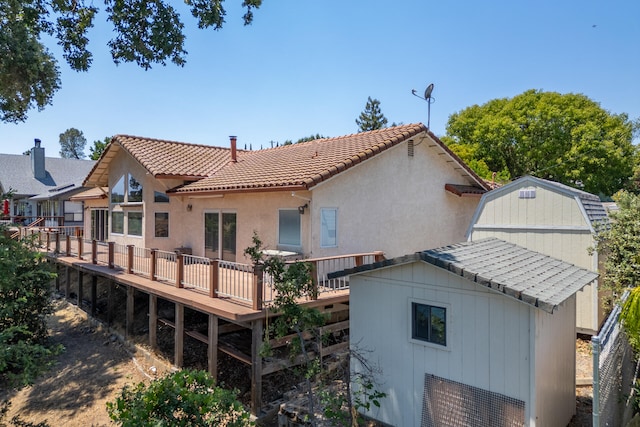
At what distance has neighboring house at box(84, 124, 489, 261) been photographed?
420 inches

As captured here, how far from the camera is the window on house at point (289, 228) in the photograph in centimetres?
1065

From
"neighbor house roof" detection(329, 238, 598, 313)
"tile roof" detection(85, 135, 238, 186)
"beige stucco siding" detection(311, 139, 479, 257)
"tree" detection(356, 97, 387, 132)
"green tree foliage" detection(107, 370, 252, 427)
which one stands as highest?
"tree" detection(356, 97, 387, 132)

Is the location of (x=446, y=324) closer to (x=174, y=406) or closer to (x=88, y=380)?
(x=174, y=406)

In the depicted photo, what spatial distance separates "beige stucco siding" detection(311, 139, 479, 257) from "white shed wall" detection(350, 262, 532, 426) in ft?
13.4

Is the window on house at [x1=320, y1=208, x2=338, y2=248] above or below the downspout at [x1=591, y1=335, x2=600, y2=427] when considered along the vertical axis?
above

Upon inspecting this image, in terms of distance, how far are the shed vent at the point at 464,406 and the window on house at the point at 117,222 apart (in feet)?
49.1

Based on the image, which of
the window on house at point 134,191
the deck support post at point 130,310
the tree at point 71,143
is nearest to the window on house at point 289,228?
the deck support post at point 130,310

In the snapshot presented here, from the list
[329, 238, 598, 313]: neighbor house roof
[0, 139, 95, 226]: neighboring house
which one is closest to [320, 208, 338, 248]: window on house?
[329, 238, 598, 313]: neighbor house roof

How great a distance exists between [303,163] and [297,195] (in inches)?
71.4

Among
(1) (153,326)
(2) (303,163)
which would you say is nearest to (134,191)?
(1) (153,326)

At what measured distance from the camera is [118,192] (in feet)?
54.5

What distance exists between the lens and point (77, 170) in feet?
124

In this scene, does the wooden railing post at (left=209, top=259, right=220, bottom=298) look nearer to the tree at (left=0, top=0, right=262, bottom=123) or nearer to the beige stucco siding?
the beige stucco siding

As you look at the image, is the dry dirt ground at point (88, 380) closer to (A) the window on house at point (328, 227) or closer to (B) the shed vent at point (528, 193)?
(B) the shed vent at point (528, 193)
